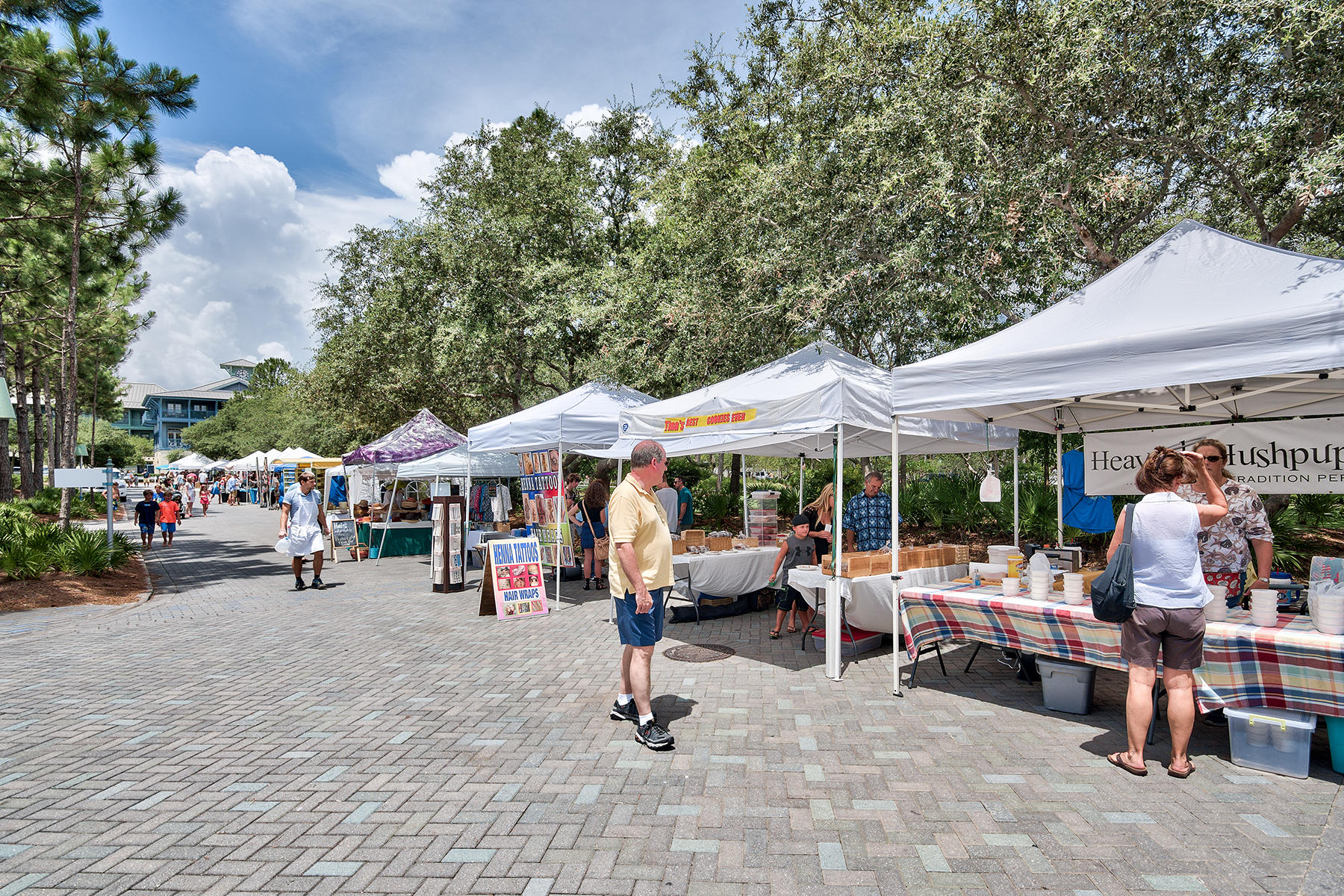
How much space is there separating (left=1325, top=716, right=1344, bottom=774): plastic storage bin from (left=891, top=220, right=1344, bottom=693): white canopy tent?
1941 millimetres

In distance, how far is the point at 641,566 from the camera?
459cm

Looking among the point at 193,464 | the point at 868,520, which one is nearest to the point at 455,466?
the point at 868,520

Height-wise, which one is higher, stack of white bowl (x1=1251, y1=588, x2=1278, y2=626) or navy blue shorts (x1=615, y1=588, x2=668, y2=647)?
stack of white bowl (x1=1251, y1=588, x2=1278, y2=626)

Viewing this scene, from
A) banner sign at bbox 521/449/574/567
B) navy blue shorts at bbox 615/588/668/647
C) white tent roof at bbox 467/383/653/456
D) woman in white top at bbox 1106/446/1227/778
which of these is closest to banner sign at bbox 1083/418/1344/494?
woman in white top at bbox 1106/446/1227/778

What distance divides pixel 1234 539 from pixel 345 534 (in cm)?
1559

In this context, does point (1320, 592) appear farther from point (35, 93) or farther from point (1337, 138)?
point (35, 93)

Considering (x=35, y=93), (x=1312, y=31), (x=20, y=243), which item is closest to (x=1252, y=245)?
(x=1312, y=31)

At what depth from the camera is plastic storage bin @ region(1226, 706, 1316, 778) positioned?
12.7 ft

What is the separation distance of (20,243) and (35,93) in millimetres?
7122

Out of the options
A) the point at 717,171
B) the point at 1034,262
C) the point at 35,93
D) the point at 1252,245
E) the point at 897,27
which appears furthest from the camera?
the point at 717,171

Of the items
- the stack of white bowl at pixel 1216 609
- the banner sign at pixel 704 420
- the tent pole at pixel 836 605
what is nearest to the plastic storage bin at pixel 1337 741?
the stack of white bowl at pixel 1216 609

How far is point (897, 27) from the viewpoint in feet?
27.1

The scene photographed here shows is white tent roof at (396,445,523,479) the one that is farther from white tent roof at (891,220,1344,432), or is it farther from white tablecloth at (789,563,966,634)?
white tent roof at (891,220,1344,432)

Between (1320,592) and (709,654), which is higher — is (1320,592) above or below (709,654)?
above
